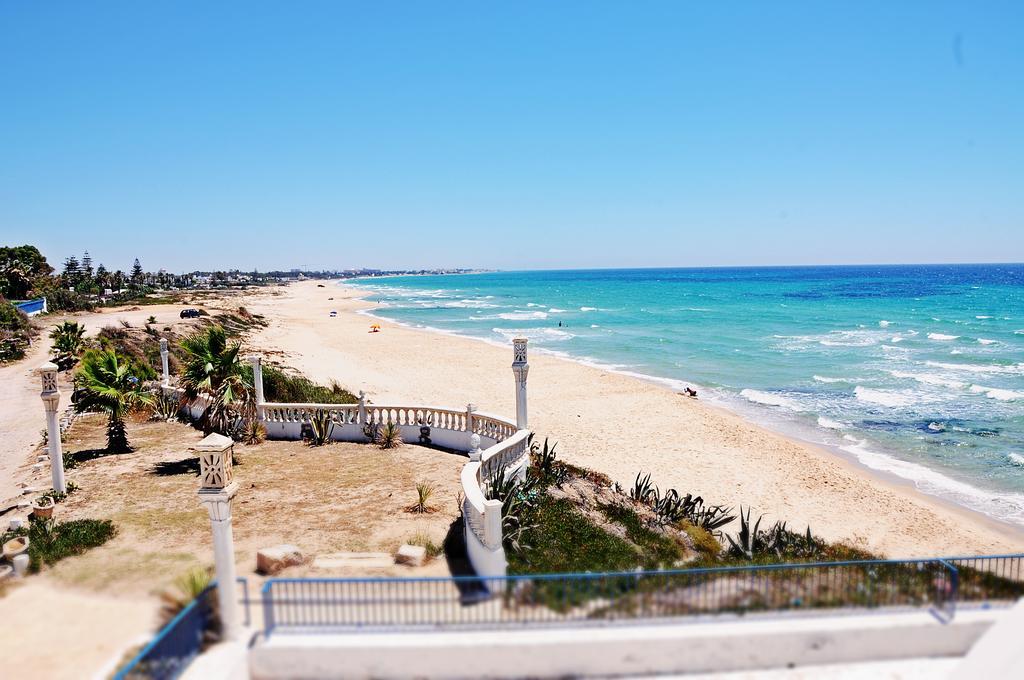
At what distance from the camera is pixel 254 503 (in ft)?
39.4

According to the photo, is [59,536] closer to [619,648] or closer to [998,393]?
[619,648]

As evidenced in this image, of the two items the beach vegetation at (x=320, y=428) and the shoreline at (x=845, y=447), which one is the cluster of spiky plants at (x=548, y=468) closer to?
the beach vegetation at (x=320, y=428)

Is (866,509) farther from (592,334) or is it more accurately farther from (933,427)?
(592,334)

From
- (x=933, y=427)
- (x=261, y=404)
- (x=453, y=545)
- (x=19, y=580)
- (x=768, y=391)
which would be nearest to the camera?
(x=19, y=580)

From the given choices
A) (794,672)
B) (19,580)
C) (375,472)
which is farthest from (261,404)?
(794,672)

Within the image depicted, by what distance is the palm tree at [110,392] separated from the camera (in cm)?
1516

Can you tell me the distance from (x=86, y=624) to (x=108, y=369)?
9650 millimetres

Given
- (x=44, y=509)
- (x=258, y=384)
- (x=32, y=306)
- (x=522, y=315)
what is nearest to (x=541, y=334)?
(x=522, y=315)

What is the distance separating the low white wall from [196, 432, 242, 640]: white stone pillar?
0.52 m

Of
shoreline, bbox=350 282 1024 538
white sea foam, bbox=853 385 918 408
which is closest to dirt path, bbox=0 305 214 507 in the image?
shoreline, bbox=350 282 1024 538

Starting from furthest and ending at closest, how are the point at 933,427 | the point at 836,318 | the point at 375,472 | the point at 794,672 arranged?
the point at 836,318 → the point at 933,427 → the point at 375,472 → the point at 794,672

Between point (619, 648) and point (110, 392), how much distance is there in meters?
14.1

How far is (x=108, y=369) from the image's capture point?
51.2 ft

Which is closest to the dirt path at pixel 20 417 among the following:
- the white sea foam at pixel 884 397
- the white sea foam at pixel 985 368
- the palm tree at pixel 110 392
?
the palm tree at pixel 110 392
